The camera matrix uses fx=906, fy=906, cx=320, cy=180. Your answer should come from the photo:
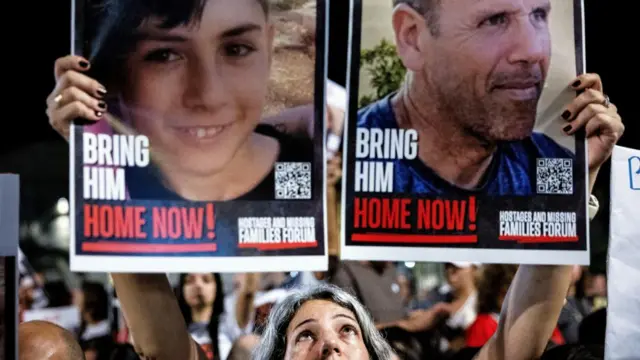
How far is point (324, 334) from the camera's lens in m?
1.80

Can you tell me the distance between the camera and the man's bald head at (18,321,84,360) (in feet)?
5.67

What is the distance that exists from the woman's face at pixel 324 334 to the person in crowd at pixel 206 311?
65 cm

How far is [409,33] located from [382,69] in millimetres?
94

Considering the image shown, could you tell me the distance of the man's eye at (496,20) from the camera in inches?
74.7

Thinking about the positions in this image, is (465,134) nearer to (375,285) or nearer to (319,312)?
(319,312)

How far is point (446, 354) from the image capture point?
2.65 metres

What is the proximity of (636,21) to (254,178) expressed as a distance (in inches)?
41.9

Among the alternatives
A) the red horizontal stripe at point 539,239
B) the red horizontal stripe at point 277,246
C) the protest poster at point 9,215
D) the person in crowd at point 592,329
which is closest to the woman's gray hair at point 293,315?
the red horizontal stripe at point 277,246

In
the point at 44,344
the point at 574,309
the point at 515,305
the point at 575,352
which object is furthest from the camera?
the point at 574,309

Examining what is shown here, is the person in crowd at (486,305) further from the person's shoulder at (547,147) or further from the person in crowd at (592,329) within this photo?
the person's shoulder at (547,147)

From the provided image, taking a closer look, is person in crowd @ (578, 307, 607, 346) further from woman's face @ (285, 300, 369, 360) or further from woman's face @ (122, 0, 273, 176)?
woman's face @ (122, 0, 273, 176)

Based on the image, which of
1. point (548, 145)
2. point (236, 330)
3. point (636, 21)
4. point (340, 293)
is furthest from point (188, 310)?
point (636, 21)

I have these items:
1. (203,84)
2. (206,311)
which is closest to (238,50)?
(203,84)

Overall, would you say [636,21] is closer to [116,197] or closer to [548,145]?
[548,145]
